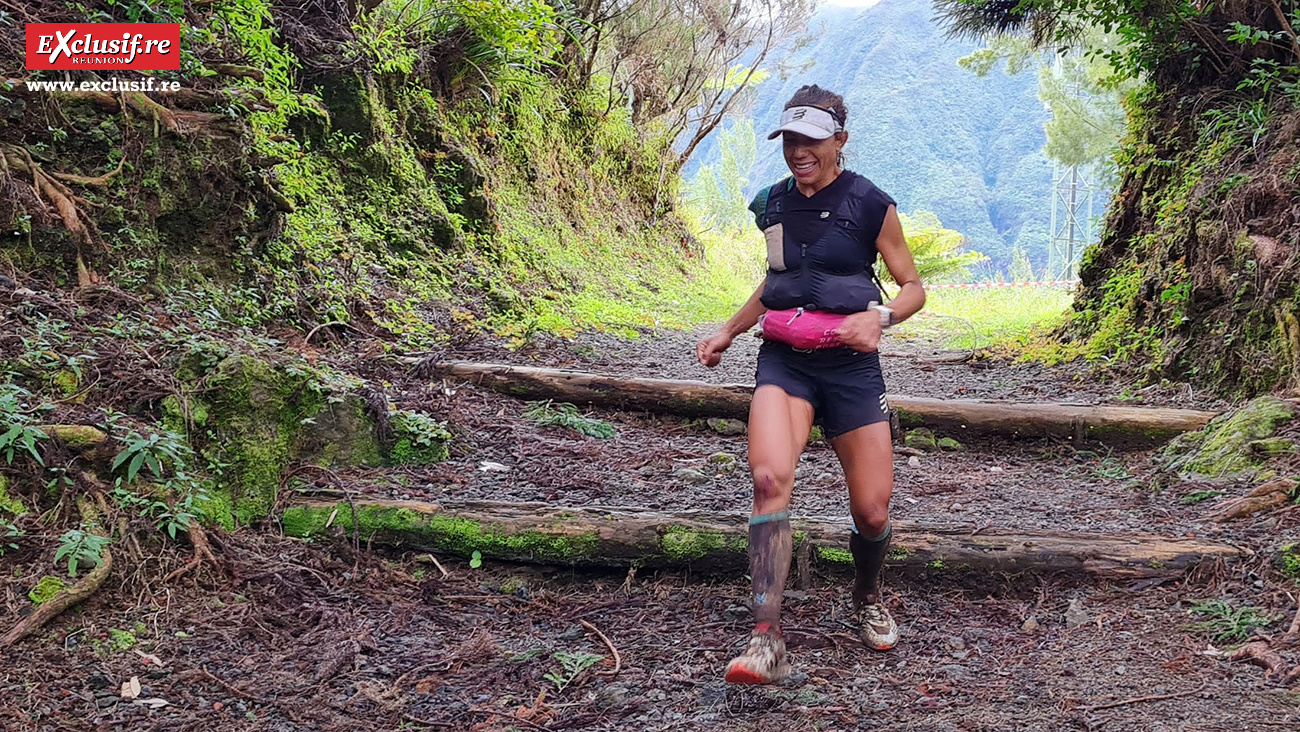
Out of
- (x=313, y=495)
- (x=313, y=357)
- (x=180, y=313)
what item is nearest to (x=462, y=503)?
(x=313, y=495)

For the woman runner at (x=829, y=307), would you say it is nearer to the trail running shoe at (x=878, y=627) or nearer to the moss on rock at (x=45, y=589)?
the trail running shoe at (x=878, y=627)

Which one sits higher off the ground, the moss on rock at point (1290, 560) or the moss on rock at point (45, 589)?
the moss on rock at point (45, 589)

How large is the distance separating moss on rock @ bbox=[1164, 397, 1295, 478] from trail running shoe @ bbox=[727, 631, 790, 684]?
10.1ft

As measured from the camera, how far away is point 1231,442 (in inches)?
177

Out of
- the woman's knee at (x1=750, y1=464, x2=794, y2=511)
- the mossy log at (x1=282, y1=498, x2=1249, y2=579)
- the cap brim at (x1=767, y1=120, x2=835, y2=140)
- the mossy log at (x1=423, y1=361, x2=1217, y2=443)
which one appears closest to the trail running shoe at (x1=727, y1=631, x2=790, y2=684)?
the woman's knee at (x1=750, y1=464, x2=794, y2=511)

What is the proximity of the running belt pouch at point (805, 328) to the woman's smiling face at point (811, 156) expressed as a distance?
1.57 feet

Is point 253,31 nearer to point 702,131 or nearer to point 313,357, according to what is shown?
point 313,357

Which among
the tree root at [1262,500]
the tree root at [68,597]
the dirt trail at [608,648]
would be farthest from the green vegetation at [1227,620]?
the tree root at [68,597]

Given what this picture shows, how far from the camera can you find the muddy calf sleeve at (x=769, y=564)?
8.91 ft

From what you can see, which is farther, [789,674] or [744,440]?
[744,440]

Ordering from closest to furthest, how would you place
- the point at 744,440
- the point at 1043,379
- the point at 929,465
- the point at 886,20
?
the point at 929,465 < the point at 744,440 < the point at 1043,379 < the point at 886,20

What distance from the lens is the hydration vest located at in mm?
2953

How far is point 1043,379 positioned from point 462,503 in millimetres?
6050

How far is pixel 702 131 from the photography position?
21000 millimetres
